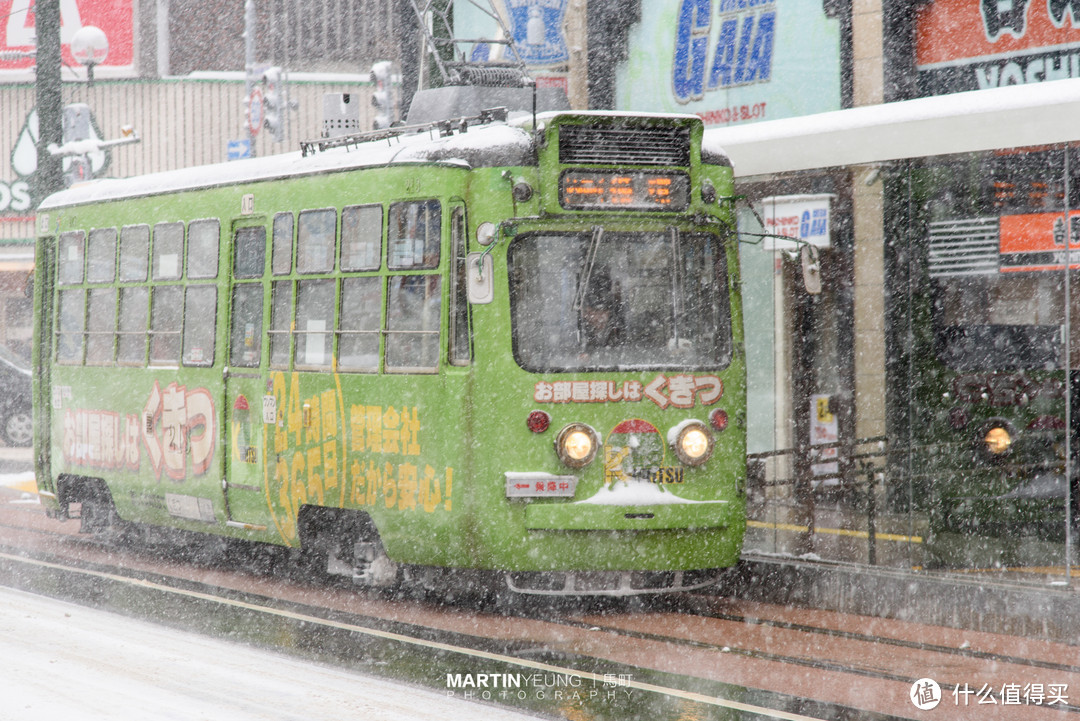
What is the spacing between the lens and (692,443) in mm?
9500

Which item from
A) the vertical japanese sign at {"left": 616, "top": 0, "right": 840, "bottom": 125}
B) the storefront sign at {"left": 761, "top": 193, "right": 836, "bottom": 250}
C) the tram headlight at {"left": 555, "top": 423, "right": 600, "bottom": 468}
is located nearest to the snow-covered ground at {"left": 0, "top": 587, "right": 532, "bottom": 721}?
the tram headlight at {"left": 555, "top": 423, "right": 600, "bottom": 468}

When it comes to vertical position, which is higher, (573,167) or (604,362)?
(573,167)

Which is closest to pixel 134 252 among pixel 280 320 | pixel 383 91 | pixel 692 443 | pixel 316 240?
pixel 280 320

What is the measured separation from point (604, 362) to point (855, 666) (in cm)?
249

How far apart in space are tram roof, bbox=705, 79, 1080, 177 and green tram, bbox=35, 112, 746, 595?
4.75 feet

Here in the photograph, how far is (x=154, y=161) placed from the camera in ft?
117

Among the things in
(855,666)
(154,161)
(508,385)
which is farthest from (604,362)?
(154,161)

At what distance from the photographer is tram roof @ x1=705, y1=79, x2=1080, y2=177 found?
383 inches

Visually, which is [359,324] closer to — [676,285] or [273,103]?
[676,285]

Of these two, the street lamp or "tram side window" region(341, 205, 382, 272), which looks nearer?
"tram side window" region(341, 205, 382, 272)

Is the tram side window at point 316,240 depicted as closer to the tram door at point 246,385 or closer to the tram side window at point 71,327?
the tram door at point 246,385

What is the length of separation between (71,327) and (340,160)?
4233 mm

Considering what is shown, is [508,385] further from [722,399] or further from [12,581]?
[12,581]

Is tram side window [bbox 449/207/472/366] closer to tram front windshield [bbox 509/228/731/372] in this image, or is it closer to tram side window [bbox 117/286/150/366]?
tram front windshield [bbox 509/228/731/372]
